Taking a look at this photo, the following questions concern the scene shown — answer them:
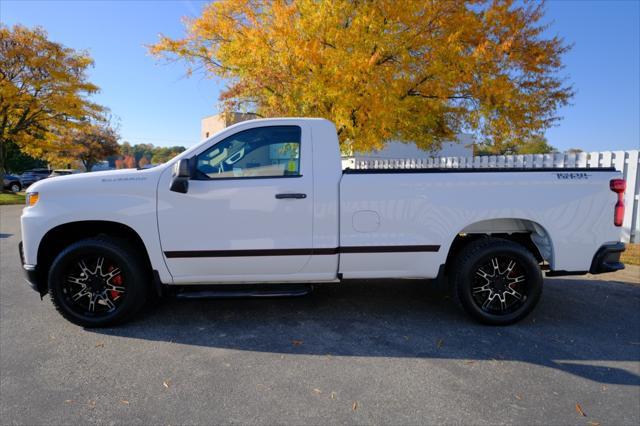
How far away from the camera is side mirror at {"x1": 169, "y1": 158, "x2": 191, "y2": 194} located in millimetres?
3510

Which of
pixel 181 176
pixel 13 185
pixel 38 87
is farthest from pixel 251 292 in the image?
pixel 13 185

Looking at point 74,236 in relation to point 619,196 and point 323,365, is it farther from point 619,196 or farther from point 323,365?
point 619,196

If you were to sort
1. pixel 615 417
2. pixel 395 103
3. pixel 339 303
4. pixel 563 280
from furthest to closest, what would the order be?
pixel 395 103 → pixel 563 280 → pixel 339 303 → pixel 615 417

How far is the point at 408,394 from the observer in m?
2.78

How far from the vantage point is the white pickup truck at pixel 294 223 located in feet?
12.2

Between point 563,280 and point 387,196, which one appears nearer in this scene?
point 387,196

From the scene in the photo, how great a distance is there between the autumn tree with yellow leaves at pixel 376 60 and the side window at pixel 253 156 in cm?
572

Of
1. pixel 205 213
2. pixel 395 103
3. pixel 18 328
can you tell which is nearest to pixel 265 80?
pixel 395 103

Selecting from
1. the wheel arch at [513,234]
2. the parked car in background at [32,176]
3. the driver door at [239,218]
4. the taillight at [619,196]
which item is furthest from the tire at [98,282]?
the parked car in background at [32,176]

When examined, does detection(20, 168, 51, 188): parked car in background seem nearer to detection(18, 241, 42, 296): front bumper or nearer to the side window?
detection(18, 241, 42, 296): front bumper

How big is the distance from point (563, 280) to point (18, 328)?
22.4ft

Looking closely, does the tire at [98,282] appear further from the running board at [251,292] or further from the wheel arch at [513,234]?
the wheel arch at [513,234]

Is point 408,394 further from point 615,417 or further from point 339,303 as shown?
point 339,303

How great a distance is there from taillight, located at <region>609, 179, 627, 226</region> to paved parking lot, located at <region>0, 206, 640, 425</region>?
114cm
